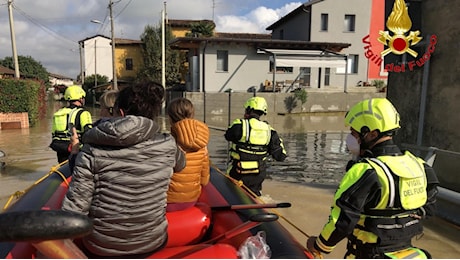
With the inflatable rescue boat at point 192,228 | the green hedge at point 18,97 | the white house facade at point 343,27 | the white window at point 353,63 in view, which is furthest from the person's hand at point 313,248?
the white window at point 353,63

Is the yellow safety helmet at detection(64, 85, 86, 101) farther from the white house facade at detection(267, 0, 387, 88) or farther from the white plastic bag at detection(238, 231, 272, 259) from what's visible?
the white house facade at detection(267, 0, 387, 88)

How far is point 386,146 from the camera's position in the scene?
2.01 metres

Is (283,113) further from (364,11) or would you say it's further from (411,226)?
(411,226)

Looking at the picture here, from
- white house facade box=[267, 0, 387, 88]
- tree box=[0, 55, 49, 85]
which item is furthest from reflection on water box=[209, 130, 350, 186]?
tree box=[0, 55, 49, 85]

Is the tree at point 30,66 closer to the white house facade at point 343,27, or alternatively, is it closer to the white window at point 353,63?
the white house facade at point 343,27

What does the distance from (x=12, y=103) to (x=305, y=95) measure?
48.7 feet

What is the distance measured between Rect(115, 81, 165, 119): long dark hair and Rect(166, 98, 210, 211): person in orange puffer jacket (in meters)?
0.76

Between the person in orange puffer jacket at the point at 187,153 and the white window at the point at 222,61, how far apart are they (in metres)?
19.9

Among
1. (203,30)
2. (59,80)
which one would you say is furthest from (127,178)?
(59,80)

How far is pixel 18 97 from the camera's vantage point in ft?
45.7

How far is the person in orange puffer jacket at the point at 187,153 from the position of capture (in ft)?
9.25

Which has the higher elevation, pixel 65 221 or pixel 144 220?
pixel 65 221

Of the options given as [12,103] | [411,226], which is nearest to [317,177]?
[411,226]

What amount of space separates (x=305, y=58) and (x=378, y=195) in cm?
2084
